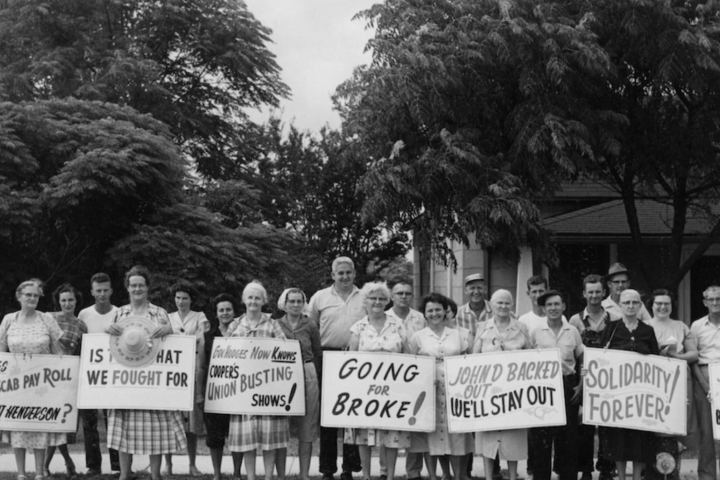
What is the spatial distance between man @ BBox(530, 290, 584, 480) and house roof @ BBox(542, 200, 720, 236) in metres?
7.34

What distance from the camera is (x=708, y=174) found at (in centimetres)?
1270

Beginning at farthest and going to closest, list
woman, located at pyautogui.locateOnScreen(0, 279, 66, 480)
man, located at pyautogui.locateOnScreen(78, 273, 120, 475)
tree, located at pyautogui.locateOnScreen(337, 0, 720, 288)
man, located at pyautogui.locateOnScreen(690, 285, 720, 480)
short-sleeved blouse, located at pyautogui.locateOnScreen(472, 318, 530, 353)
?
tree, located at pyautogui.locateOnScreen(337, 0, 720, 288), man, located at pyautogui.locateOnScreen(78, 273, 120, 475), woman, located at pyautogui.locateOnScreen(0, 279, 66, 480), man, located at pyautogui.locateOnScreen(690, 285, 720, 480), short-sleeved blouse, located at pyautogui.locateOnScreen(472, 318, 530, 353)

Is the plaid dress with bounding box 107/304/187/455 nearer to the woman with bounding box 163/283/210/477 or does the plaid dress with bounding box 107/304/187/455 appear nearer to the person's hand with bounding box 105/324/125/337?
the person's hand with bounding box 105/324/125/337

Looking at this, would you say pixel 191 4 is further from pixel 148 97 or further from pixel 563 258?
pixel 563 258

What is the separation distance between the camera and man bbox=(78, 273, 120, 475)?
794cm

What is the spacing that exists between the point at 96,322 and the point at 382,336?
9.40 feet

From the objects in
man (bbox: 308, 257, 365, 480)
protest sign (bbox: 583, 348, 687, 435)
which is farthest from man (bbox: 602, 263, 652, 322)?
man (bbox: 308, 257, 365, 480)

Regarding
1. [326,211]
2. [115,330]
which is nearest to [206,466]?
[115,330]

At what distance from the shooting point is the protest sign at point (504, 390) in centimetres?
727

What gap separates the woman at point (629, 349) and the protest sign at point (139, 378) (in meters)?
3.85

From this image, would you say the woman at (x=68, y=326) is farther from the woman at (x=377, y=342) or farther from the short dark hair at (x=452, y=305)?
the short dark hair at (x=452, y=305)

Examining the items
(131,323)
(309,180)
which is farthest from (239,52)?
(131,323)

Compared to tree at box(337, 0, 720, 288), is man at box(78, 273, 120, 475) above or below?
below

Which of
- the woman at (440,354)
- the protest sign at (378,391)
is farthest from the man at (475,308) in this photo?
the protest sign at (378,391)
